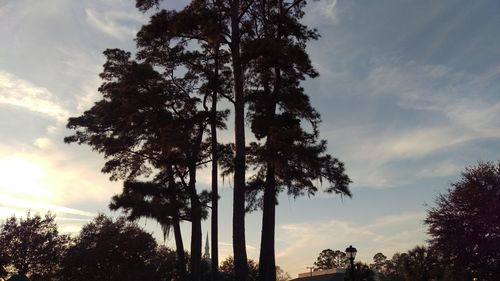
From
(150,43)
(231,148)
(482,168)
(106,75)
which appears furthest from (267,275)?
(106,75)

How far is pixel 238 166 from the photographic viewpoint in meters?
22.2

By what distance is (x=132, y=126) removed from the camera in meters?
30.0

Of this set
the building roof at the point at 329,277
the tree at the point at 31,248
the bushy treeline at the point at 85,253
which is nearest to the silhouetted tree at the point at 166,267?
the bushy treeline at the point at 85,253

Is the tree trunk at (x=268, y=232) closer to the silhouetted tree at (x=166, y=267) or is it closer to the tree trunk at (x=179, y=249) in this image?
the tree trunk at (x=179, y=249)

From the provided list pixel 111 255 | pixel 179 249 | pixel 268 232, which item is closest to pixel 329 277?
pixel 111 255

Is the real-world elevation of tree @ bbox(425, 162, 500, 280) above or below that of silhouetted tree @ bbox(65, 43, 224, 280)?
below

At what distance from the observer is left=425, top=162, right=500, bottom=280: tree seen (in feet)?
93.0

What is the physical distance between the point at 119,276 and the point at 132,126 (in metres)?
18.0

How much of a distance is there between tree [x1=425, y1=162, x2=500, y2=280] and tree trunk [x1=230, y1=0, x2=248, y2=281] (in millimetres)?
15387

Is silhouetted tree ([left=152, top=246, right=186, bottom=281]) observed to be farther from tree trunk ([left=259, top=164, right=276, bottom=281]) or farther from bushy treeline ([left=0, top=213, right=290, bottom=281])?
tree trunk ([left=259, top=164, right=276, bottom=281])

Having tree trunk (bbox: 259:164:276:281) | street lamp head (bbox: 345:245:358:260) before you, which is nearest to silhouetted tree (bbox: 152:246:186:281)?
tree trunk (bbox: 259:164:276:281)

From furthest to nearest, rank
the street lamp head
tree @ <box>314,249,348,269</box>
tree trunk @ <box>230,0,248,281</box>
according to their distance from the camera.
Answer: tree @ <box>314,249,348,269</box> → the street lamp head → tree trunk @ <box>230,0,248,281</box>

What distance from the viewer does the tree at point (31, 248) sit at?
46.1 meters

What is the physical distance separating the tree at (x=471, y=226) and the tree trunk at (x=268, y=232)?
1163 centimetres
